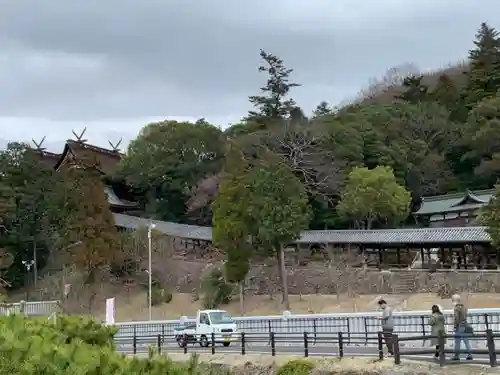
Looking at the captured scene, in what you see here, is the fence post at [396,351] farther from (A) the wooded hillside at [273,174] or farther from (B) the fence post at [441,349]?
(A) the wooded hillside at [273,174]

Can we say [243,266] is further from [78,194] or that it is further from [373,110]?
[373,110]

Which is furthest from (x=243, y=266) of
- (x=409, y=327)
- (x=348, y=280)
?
(x=409, y=327)

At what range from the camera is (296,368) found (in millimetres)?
17766

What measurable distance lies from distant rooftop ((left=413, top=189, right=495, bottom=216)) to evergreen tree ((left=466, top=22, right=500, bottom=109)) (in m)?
12.7

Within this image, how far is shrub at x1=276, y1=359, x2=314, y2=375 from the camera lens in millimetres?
17656

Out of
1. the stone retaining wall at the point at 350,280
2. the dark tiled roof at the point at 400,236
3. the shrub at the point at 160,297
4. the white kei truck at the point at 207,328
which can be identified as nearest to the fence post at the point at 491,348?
the white kei truck at the point at 207,328

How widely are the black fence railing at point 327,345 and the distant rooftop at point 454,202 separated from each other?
31319 millimetres

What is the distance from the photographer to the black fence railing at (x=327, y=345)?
14.9 metres

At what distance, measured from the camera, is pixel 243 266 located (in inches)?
1613

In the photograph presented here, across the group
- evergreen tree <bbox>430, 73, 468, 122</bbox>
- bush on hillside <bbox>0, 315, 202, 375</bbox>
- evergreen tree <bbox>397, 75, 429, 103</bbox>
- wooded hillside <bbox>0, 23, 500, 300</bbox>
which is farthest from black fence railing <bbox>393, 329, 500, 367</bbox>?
evergreen tree <bbox>397, 75, 429, 103</bbox>

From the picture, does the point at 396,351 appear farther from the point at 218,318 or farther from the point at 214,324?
the point at 218,318

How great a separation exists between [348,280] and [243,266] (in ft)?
25.8

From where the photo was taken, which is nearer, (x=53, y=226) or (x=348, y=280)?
(x=348, y=280)

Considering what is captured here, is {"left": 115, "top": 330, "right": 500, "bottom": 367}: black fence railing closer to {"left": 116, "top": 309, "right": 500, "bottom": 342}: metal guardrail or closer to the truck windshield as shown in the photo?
{"left": 116, "top": 309, "right": 500, "bottom": 342}: metal guardrail
